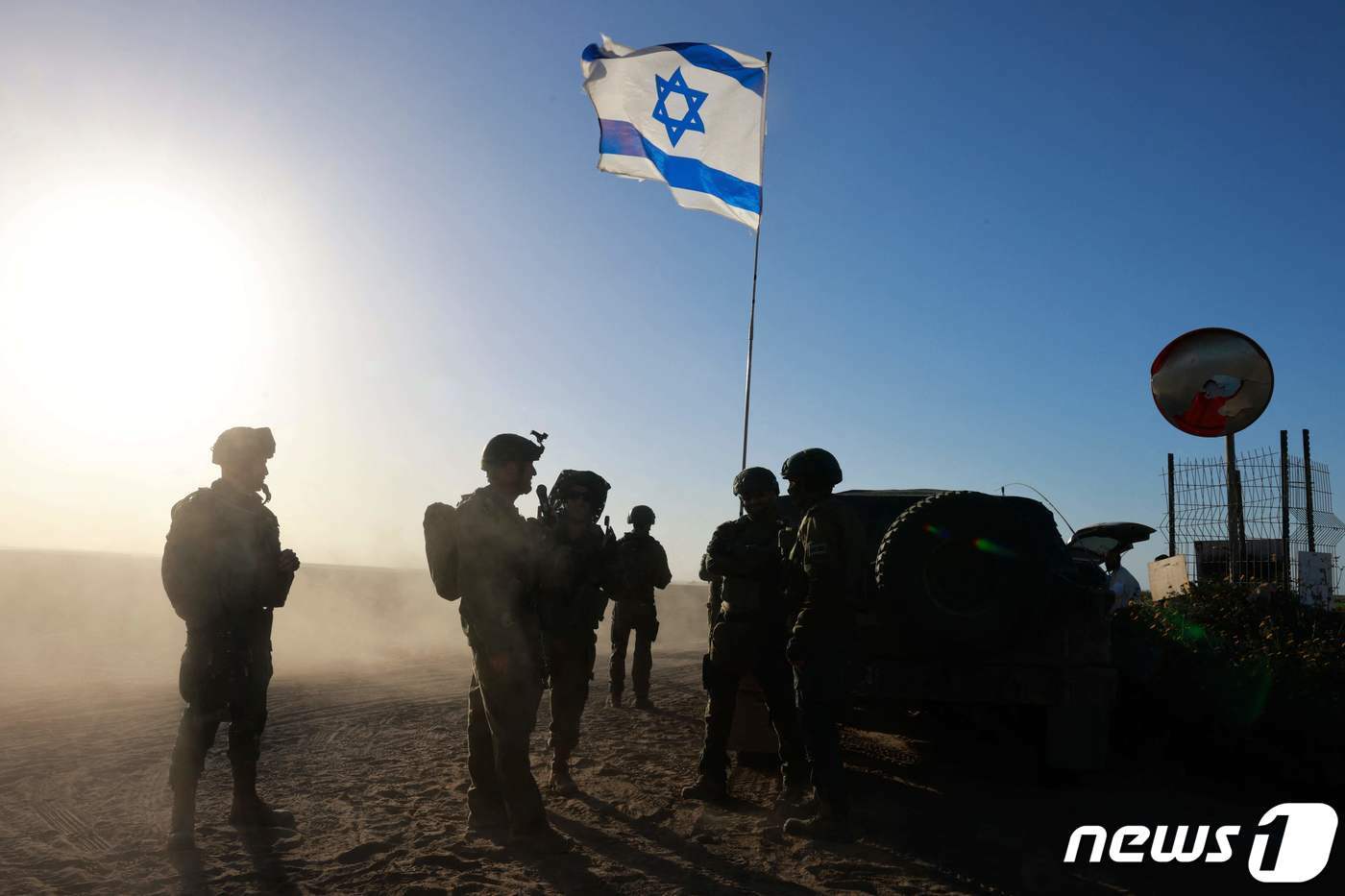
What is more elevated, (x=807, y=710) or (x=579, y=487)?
(x=579, y=487)

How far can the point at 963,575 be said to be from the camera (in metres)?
5.14

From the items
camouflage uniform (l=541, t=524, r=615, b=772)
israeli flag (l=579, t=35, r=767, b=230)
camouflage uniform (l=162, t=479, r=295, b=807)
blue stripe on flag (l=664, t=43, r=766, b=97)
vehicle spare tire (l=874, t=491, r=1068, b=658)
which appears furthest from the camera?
blue stripe on flag (l=664, t=43, r=766, b=97)

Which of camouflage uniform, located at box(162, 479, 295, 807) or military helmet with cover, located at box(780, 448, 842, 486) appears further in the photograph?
military helmet with cover, located at box(780, 448, 842, 486)

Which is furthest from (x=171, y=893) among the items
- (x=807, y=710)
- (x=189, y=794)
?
(x=807, y=710)

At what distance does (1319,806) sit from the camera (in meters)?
5.39

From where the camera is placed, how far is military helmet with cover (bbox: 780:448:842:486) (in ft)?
16.2

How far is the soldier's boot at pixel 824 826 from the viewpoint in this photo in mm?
4484

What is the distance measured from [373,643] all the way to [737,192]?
13125 millimetres

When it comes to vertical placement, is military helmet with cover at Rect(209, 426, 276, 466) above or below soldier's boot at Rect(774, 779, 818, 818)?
above

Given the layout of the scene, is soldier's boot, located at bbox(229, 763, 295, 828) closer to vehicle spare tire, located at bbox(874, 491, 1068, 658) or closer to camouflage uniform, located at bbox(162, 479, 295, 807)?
camouflage uniform, located at bbox(162, 479, 295, 807)

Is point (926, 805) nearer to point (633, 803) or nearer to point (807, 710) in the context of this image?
point (807, 710)

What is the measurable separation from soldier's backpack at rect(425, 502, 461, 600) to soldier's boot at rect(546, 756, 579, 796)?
1.80 m

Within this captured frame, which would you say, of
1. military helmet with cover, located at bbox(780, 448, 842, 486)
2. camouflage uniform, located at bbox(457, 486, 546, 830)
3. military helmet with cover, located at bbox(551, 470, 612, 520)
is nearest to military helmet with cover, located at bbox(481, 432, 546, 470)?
camouflage uniform, located at bbox(457, 486, 546, 830)

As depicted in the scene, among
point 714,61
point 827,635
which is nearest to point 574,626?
point 827,635
